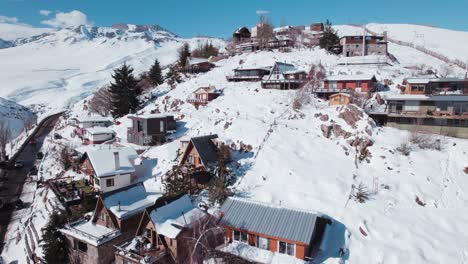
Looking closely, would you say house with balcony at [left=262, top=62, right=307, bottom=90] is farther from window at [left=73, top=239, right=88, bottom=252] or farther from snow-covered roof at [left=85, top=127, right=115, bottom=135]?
window at [left=73, top=239, right=88, bottom=252]

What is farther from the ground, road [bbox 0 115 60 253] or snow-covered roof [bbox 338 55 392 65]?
snow-covered roof [bbox 338 55 392 65]

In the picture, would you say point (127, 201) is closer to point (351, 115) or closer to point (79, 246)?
point (79, 246)

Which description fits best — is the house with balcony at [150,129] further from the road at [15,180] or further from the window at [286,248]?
the window at [286,248]

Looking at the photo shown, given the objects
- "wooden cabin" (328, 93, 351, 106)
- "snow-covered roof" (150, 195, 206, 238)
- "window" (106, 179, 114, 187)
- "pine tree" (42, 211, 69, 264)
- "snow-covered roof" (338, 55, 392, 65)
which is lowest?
"pine tree" (42, 211, 69, 264)

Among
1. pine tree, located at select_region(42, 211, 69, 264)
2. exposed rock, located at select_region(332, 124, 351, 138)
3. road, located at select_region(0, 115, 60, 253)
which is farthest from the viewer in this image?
exposed rock, located at select_region(332, 124, 351, 138)

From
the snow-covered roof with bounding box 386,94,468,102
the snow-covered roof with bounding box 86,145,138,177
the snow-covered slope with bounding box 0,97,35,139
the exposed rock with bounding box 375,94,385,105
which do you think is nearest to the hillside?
the snow-covered roof with bounding box 86,145,138,177

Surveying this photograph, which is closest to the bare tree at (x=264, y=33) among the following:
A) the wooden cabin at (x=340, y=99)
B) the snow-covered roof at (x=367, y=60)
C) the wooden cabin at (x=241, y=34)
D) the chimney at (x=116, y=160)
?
the wooden cabin at (x=241, y=34)

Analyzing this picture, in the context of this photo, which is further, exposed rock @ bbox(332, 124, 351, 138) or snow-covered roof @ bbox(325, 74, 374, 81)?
snow-covered roof @ bbox(325, 74, 374, 81)
